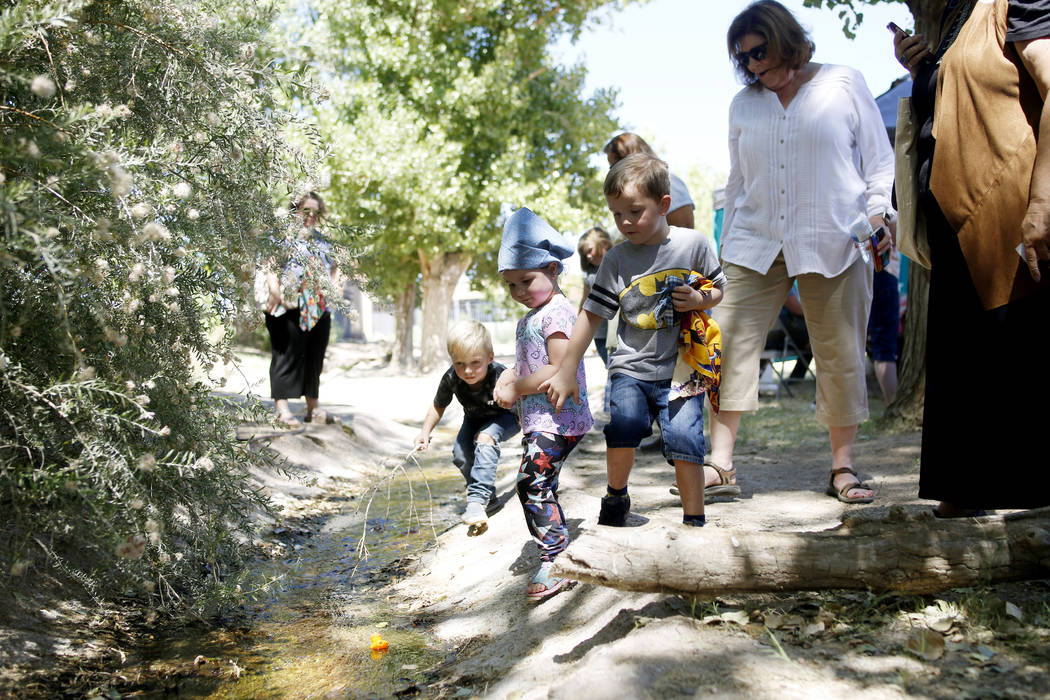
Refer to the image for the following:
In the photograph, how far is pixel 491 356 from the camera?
486cm

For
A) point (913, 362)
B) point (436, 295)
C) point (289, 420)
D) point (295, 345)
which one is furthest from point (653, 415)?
point (436, 295)

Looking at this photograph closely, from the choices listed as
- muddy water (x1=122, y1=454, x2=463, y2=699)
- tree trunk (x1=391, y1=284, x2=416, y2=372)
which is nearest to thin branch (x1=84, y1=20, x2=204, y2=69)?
muddy water (x1=122, y1=454, x2=463, y2=699)

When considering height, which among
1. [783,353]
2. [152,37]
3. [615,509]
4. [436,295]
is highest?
[152,37]

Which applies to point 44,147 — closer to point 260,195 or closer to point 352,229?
point 260,195

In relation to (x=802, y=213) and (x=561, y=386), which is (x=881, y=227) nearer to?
(x=802, y=213)

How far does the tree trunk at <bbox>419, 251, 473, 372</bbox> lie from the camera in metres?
19.8

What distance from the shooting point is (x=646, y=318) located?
11.0 feet

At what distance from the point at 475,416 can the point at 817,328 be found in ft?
6.72

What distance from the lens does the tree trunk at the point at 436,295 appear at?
19.8m

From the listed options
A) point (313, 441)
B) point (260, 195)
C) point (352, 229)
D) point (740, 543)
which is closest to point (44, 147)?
point (260, 195)

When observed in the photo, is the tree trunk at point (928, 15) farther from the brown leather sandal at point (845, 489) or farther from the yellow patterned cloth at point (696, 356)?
the yellow patterned cloth at point (696, 356)

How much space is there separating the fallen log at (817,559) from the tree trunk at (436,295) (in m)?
17.3

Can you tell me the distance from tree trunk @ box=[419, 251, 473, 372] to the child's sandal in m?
16.5

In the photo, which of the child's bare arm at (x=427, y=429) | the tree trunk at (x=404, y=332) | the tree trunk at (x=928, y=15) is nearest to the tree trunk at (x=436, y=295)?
→ the tree trunk at (x=404, y=332)
